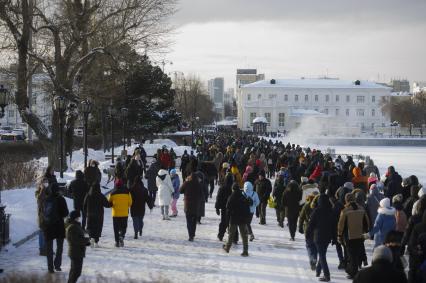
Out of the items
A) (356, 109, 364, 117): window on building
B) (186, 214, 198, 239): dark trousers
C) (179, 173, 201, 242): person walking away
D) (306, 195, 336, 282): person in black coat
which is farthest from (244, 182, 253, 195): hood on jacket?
(356, 109, 364, 117): window on building

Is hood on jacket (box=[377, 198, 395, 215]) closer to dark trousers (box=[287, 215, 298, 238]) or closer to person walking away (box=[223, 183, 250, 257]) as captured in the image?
person walking away (box=[223, 183, 250, 257])

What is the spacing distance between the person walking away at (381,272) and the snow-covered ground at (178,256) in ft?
13.9

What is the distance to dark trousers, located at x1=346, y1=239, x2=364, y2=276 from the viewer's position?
32.3 ft

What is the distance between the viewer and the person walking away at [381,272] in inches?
223

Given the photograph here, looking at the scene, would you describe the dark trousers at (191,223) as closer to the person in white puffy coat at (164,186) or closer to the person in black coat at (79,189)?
the person in black coat at (79,189)

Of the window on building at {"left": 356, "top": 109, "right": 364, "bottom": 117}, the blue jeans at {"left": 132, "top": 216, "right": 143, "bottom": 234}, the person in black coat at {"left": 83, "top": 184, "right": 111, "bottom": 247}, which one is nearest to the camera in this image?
the person in black coat at {"left": 83, "top": 184, "right": 111, "bottom": 247}

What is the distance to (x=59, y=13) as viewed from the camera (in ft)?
89.6

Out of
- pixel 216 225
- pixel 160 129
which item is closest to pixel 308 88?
pixel 160 129

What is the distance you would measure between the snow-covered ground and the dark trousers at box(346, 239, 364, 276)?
0.34m

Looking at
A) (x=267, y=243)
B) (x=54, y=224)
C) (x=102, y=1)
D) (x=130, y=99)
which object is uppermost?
(x=102, y=1)

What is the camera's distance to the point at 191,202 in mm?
13180

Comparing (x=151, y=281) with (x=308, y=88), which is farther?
(x=308, y=88)

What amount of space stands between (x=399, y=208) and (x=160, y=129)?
1588 inches

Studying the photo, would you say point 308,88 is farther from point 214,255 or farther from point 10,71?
point 214,255
